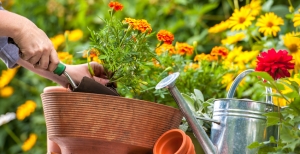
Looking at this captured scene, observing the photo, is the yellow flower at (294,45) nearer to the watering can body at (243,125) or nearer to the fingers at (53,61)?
the watering can body at (243,125)

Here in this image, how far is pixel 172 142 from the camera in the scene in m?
1.26

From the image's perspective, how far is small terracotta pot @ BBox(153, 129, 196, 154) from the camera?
1.23m

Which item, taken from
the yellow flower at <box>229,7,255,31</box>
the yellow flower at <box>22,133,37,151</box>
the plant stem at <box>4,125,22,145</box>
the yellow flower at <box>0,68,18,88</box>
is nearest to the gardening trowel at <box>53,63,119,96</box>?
the yellow flower at <box>229,7,255,31</box>

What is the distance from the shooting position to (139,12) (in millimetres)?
2830

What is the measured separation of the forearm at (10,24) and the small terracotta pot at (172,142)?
15.1 inches

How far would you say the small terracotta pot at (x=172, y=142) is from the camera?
4.02 ft

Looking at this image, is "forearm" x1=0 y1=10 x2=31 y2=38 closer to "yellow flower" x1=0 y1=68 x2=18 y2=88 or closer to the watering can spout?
the watering can spout

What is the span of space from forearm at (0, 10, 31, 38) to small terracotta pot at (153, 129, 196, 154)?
38 centimetres

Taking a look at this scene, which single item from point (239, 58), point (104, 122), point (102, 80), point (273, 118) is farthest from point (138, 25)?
point (239, 58)

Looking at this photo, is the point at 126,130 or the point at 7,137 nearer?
the point at 126,130

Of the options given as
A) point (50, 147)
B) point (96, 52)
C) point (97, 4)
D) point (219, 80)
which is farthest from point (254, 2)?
point (97, 4)

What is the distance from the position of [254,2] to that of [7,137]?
156 cm

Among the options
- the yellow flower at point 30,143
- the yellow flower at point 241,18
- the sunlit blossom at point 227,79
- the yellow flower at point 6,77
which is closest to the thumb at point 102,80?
the sunlit blossom at point 227,79

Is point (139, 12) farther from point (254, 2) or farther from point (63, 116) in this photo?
point (63, 116)
